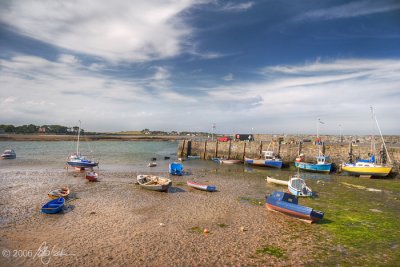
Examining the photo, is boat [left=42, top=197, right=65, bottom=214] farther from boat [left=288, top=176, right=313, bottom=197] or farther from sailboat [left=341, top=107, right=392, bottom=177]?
sailboat [left=341, top=107, right=392, bottom=177]

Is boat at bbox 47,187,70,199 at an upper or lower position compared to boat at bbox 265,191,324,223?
lower

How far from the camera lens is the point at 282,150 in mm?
47625

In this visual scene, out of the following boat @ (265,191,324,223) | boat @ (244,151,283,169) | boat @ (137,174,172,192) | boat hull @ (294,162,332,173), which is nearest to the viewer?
boat @ (265,191,324,223)

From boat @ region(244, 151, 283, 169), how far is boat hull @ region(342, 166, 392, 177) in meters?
10.3

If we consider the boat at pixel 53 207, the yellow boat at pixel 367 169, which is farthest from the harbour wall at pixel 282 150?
the boat at pixel 53 207

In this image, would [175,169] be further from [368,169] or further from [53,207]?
[368,169]

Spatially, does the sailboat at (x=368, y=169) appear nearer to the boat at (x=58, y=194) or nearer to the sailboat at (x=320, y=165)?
the sailboat at (x=320, y=165)

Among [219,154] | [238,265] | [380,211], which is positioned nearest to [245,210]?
[238,265]

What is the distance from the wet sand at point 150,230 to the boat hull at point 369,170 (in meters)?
17.5

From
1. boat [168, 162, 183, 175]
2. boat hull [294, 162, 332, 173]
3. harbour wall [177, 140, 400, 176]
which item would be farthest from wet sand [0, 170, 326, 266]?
harbour wall [177, 140, 400, 176]

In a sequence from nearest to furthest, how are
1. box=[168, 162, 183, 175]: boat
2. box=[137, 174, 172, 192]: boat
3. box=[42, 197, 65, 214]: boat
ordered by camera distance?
box=[42, 197, 65, 214]: boat
box=[137, 174, 172, 192]: boat
box=[168, 162, 183, 175]: boat

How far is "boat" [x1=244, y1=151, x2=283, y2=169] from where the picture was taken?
43000mm

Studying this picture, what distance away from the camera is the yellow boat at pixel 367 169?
3231 centimetres

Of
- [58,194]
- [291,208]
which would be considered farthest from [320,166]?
[58,194]
